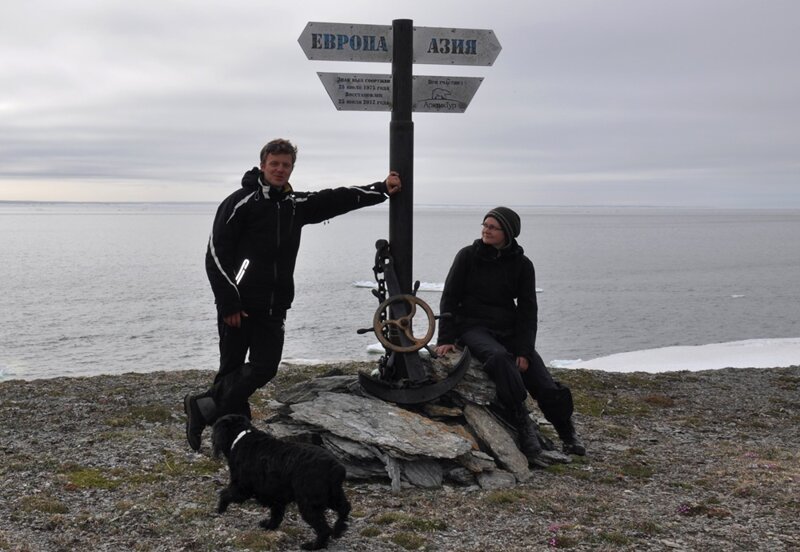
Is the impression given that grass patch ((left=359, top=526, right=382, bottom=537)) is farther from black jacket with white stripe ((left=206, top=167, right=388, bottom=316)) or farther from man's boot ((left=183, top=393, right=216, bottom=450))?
man's boot ((left=183, top=393, right=216, bottom=450))

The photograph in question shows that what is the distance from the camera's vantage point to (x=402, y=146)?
7.39 meters

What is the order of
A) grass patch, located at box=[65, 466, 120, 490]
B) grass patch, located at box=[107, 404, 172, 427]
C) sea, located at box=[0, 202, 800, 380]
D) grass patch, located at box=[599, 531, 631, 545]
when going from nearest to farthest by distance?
grass patch, located at box=[599, 531, 631, 545]
grass patch, located at box=[65, 466, 120, 490]
grass patch, located at box=[107, 404, 172, 427]
sea, located at box=[0, 202, 800, 380]

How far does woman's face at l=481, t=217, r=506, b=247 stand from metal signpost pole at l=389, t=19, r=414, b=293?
2.11 ft

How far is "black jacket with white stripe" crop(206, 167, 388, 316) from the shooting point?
Answer: 6.37 metres

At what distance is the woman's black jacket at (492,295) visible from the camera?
7551 mm

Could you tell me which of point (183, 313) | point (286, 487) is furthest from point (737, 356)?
point (183, 313)

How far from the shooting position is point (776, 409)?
994cm

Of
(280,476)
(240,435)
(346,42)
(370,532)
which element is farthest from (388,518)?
(346,42)

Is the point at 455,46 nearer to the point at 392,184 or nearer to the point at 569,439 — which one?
the point at 392,184

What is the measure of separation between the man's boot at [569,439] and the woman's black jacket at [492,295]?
28.4 inches

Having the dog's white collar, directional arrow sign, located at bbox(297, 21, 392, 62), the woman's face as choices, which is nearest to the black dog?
the dog's white collar

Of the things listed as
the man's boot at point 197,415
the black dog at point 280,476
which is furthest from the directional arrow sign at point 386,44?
the black dog at point 280,476

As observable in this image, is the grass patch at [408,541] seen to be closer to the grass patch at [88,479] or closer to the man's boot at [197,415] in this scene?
the man's boot at [197,415]

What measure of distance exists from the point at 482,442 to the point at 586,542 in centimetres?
173
